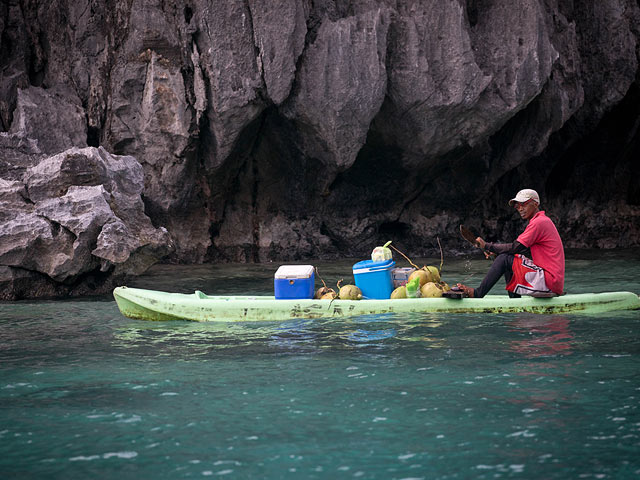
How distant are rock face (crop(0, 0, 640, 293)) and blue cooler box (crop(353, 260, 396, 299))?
14.9ft

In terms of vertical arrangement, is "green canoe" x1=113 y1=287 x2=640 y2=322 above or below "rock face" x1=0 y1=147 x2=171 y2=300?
below

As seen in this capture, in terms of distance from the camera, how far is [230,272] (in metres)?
15.0

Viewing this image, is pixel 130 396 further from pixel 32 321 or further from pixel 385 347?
pixel 32 321

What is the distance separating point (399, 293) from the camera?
26.4 ft

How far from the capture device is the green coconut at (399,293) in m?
8.04

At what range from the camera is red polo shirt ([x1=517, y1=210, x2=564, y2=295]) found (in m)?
7.55

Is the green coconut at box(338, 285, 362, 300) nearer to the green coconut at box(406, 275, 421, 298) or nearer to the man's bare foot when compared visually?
the green coconut at box(406, 275, 421, 298)

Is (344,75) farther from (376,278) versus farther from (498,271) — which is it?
(498,271)

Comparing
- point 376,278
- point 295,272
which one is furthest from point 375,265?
point 295,272

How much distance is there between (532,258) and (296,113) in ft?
26.9

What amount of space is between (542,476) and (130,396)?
282cm

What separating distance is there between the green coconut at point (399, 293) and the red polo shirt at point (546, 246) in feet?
4.53

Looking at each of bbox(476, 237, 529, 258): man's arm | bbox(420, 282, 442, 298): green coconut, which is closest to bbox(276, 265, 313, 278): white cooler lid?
bbox(420, 282, 442, 298): green coconut

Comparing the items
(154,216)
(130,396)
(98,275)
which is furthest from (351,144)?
(130,396)
